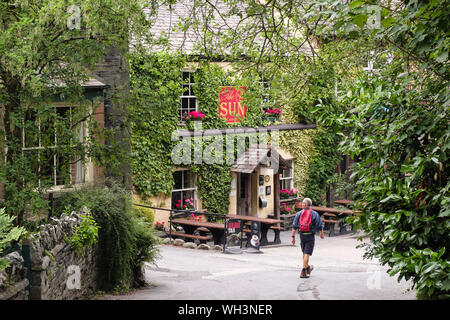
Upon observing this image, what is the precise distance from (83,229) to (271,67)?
531cm

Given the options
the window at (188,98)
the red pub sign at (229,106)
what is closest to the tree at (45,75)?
the window at (188,98)

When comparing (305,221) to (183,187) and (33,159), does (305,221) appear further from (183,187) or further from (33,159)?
(183,187)

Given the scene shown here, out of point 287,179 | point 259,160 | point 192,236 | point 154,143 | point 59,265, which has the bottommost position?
point 192,236

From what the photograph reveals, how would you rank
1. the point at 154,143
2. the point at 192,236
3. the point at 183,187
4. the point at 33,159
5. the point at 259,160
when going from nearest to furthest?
1. the point at 33,159
2. the point at 192,236
3. the point at 154,143
4. the point at 183,187
5. the point at 259,160

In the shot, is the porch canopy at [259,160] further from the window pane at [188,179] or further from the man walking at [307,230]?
the man walking at [307,230]

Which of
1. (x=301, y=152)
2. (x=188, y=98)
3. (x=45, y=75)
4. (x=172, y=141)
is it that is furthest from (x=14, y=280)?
(x=301, y=152)

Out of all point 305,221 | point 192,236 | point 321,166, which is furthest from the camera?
point 321,166

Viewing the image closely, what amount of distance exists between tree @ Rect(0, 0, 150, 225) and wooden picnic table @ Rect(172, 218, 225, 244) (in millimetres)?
8683

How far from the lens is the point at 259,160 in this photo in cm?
2183

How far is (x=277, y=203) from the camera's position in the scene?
22922 millimetres

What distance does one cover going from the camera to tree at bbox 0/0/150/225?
28.7 feet

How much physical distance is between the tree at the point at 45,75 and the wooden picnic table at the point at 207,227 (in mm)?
8683

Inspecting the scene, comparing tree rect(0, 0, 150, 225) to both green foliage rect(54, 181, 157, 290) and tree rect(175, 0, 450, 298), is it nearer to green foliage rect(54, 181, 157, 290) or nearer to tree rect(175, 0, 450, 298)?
green foliage rect(54, 181, 157, 290)

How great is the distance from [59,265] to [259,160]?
1384cm
